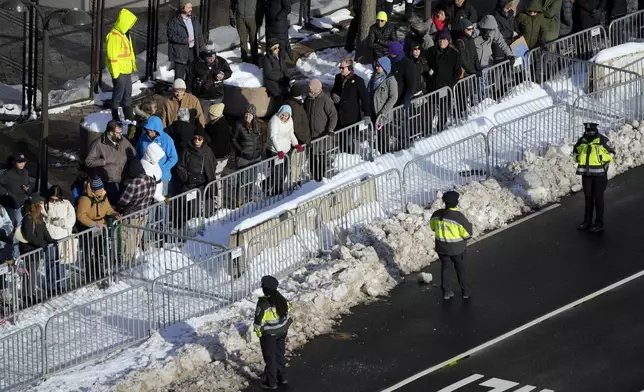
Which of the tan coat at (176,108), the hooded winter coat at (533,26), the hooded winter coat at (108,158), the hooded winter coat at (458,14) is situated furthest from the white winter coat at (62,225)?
the hooded winter coat at (533,26)

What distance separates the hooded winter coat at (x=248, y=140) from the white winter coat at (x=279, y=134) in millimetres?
194

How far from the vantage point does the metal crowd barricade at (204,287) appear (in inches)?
883

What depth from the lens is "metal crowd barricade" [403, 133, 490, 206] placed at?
25531mm

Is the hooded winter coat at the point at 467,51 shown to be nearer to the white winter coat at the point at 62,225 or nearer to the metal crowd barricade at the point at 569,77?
the metal crowd barricade at the point at 569,77

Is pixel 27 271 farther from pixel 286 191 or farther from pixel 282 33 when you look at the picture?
pixel 282 33

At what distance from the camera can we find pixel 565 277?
23.3m

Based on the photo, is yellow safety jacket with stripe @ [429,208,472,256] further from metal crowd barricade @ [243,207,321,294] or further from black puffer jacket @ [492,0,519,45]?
black puffer jacket @ [492,0,519,45]

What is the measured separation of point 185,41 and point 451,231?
775 cm

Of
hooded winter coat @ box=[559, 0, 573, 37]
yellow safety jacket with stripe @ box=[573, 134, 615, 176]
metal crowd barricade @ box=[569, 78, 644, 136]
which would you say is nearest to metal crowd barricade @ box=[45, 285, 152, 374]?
yellow safety jacket with stripe @ box=[573, 134, 615, 176]

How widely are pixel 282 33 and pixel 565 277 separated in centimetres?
887

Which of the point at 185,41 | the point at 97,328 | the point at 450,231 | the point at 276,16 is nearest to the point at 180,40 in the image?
the point at 185,41

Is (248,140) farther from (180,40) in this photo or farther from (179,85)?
(180,40)

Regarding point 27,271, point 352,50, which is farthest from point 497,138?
point 27,271

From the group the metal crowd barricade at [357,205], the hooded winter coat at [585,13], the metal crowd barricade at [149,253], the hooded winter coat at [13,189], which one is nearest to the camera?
the metal crowd barricade at [149,253]
